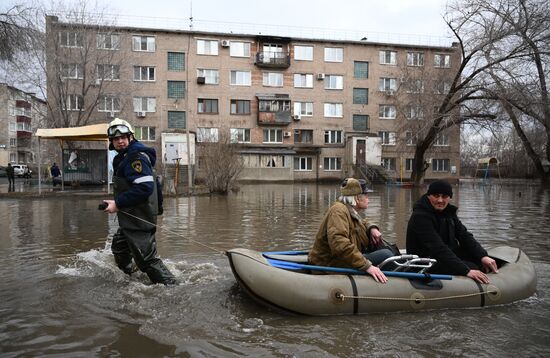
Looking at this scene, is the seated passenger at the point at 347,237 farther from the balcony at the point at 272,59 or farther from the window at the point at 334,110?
the window at the point at 334,110

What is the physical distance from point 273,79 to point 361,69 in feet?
30.3

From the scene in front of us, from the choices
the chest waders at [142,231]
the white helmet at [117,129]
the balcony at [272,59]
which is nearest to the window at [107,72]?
the balcony at [272,59]

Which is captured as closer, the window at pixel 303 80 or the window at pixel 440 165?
the window at pixel 303 80

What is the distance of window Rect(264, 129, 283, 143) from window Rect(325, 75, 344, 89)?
6.77 metres

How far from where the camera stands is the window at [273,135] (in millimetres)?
44188

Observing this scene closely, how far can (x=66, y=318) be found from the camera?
493 cm

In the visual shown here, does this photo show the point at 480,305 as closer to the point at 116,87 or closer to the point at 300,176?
the point at 116,87

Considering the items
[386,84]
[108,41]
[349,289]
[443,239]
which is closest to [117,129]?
[349,289]

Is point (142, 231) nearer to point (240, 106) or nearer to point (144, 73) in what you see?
point (240, 106)

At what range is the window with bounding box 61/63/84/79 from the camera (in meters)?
31.2

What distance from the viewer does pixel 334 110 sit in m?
45.7

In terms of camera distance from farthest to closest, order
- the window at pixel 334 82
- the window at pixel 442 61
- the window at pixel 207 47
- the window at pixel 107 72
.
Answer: the window at pixel 334 82 → the window at pixel 207 47 → the window at pixel 442 61 → the window at pixel 107 72

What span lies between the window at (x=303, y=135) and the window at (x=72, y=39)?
21.1 metres

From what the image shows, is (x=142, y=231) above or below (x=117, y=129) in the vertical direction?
below
